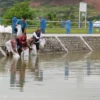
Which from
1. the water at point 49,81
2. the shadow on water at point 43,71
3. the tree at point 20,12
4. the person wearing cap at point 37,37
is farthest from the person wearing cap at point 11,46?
the tree at point 20,12

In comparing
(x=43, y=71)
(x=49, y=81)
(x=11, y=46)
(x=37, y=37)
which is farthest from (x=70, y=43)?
(x=49, y=81)

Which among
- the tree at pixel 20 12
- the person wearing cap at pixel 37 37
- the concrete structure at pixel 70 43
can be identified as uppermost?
the tree at pixel 20 12

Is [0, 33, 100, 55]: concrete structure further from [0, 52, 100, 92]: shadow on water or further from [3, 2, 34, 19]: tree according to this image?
[3, 2, 34, 19]: tree

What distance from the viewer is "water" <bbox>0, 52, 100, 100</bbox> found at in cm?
1220

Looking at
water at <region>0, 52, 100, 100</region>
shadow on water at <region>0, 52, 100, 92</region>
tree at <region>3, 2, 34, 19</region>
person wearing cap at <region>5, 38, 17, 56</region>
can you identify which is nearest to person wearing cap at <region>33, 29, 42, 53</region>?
person wearing cap at <region>5, 38, 17, 56</region>

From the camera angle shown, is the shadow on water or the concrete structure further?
the concrete structure

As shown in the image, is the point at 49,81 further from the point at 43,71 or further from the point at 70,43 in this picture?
the point at 70,43

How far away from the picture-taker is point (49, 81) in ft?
48.6

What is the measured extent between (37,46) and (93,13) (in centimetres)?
4439

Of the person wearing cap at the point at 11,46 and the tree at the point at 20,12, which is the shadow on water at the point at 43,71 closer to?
A: the person wearing cap at the point at 11,46

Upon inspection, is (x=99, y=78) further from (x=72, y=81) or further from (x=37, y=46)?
(x=37, y=46)

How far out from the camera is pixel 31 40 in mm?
25000

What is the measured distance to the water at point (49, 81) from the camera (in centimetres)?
1220

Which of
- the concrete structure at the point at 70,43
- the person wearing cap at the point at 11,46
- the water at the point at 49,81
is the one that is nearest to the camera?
the water at the point at 49,81
